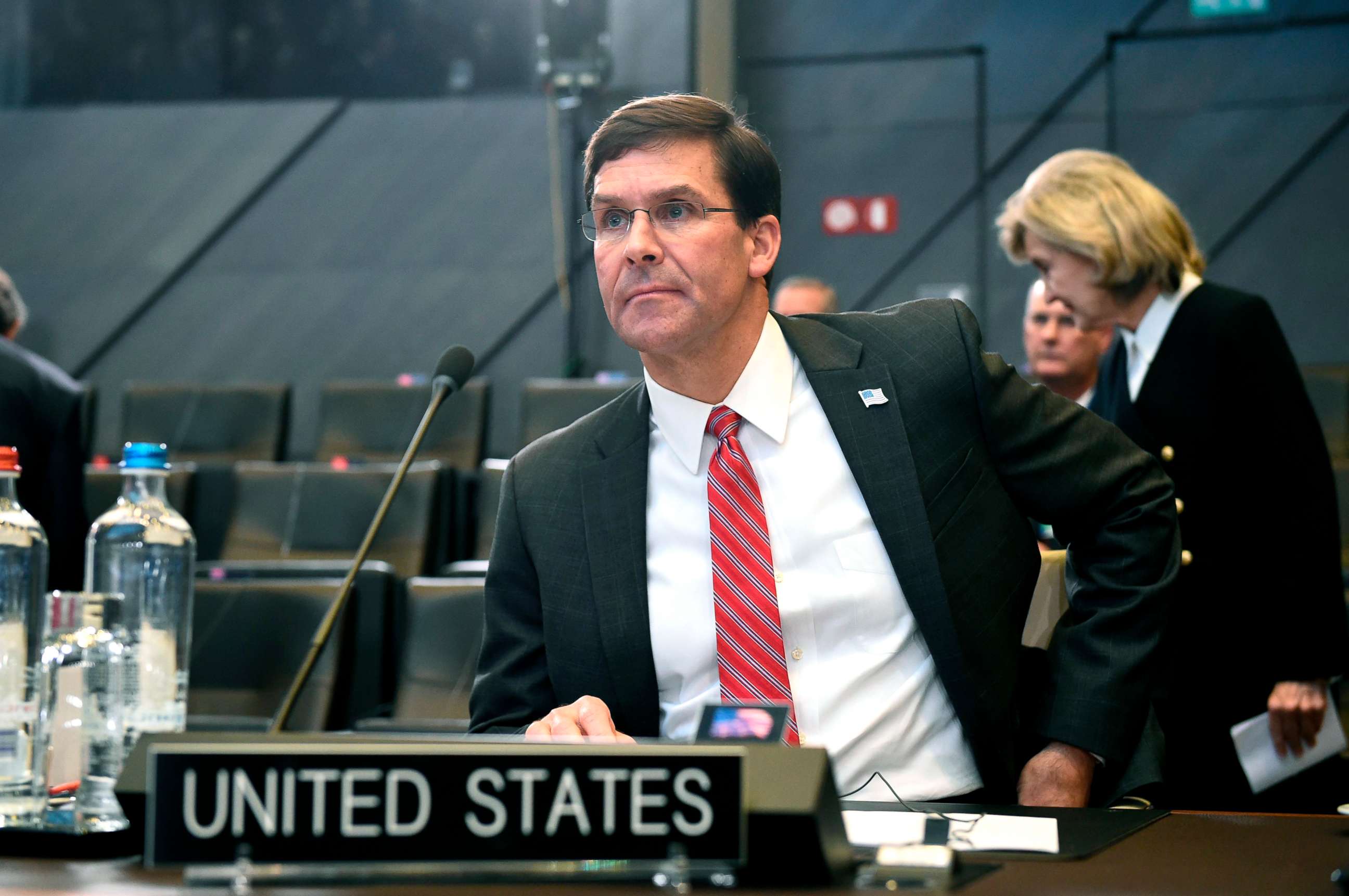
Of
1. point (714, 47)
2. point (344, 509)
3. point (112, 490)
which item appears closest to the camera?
point (112, 490)

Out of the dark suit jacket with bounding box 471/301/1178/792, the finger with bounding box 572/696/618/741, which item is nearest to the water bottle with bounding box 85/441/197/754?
the dark suit jacket with bounding box 471/301/1178/792

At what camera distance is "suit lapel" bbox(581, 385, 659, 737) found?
5.18 feet

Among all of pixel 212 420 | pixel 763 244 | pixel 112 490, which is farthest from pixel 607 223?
pixel 212 420

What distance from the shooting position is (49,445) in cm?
296

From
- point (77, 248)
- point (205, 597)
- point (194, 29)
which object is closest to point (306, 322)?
point (77, 248)

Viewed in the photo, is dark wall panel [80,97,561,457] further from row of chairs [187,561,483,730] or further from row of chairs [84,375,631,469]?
row of chairs [187,561,483,730]

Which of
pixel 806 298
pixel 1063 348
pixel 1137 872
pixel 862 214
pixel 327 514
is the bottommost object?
pixel 1137 872

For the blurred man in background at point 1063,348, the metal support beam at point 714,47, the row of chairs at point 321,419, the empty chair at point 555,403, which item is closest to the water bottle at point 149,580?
the blurred man in background at point 1063,348

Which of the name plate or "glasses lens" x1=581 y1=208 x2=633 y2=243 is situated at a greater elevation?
"glasses lens" x1=581 y1=208 x2=633 y2=243

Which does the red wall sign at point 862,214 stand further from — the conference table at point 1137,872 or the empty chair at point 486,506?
the conference table at point 1137,872

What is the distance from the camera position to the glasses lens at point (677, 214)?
1.65 m

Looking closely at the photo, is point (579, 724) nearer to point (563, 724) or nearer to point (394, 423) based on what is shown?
point (563, 724)

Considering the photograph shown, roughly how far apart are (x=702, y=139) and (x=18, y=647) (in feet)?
3.10

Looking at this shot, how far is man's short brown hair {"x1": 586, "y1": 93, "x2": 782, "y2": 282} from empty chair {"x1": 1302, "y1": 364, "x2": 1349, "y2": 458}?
358 centimetres
